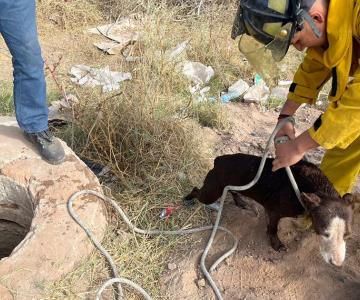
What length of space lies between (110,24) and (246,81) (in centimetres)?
240

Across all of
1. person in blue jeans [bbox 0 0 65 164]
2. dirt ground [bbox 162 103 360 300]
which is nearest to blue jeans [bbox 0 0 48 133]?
person in blue jeans [bbox 0 0 65 164]

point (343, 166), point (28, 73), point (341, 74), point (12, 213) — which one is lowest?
point (12, 213)

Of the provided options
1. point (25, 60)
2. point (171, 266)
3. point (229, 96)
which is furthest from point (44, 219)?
point (229, 96)

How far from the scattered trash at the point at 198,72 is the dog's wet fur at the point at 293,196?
2.02 m

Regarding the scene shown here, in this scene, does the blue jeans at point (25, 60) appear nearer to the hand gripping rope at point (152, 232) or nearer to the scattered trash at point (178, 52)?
the hand gripping rope at point (152, 232)

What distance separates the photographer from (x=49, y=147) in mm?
2955

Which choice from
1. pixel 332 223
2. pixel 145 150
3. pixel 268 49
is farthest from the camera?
pixel 145 150

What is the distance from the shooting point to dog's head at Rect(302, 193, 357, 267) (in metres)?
2.32

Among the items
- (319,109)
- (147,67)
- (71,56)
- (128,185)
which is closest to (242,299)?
(128,185)

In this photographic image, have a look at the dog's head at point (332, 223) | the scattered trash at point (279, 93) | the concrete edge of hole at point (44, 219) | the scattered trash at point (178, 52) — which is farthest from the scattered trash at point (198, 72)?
the dog's head at point (332, 223)

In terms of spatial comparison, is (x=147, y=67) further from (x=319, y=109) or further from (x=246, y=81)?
(x=319, y=109)

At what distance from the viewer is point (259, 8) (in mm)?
1896

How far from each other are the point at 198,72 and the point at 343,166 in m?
2.56

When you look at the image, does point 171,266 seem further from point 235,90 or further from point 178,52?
point 178,52
